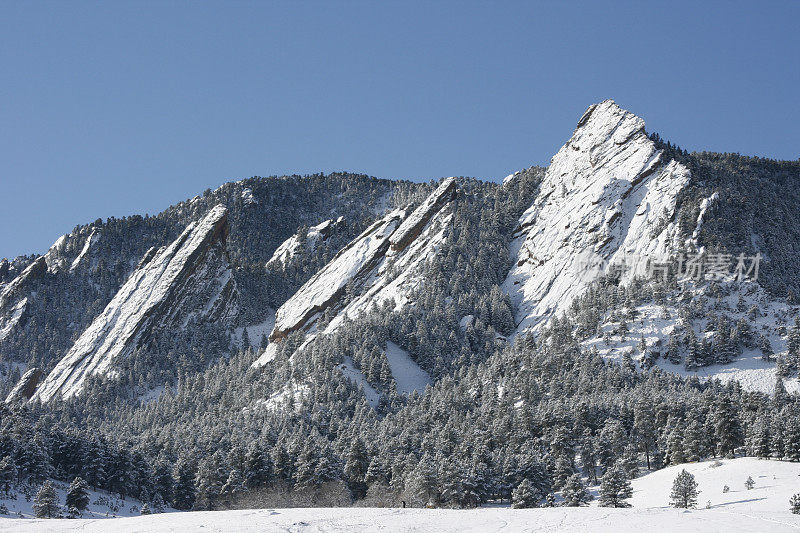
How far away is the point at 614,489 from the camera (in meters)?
70.6

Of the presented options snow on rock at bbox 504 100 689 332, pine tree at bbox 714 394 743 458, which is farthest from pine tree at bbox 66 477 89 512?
snow on rock at bbox 504 100 689 332

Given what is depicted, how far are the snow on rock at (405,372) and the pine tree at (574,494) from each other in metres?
72.1

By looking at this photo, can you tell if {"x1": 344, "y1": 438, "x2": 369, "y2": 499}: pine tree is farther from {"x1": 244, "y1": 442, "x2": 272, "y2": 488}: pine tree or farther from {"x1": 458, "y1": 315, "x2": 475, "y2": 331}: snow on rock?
{"x1": 458, "y1": 315, "x2": 475, "y2": 331}: snow on rock

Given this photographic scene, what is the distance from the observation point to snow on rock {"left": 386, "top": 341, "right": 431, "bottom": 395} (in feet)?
496

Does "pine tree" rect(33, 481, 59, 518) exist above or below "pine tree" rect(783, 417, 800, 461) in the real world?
below

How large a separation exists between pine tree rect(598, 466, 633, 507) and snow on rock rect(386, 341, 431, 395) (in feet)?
259

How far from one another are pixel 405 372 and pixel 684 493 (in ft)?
312

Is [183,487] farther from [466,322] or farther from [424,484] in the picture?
[466,322]

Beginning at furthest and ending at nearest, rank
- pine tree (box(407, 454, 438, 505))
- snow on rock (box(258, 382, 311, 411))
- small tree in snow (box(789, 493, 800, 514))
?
snow on rock (box(258, 382, 311, 411)), pine tree (box(407, 454, 438, 505)), small tree in snow (box(789, 493, 800, 514))

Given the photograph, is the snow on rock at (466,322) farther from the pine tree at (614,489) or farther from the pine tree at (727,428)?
the pine tree at (614,489)

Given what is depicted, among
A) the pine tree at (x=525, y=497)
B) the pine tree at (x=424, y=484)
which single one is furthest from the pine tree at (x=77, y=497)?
the pine tree at (x=525, y=497)

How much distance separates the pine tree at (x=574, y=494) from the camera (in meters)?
75.6

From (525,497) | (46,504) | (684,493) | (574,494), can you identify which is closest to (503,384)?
(574,494)

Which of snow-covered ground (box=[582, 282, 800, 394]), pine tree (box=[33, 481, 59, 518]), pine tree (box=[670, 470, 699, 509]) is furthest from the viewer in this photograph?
snow-covered ground (box=[582, 282, 800, 394])
